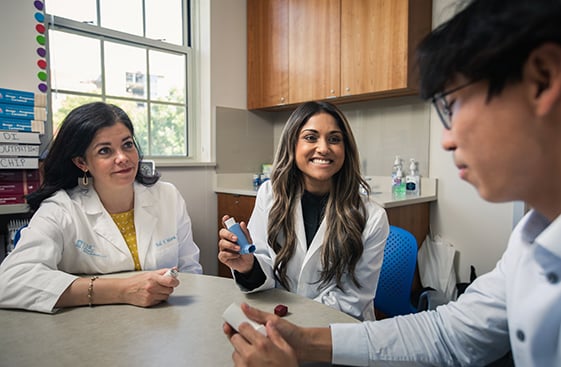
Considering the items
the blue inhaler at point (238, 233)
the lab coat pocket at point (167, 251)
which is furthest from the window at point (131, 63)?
the blue inhaler at point (238, 233)

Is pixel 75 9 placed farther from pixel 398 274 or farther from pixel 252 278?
pixel 398 274

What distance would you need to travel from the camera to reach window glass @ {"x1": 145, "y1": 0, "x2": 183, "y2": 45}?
2.92 meters

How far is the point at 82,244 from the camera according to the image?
4.11 ft

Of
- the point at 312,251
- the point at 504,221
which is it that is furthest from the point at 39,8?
the point at 504,221

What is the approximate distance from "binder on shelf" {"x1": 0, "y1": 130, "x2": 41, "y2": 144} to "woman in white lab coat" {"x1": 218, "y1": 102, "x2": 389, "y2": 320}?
1.42 metres

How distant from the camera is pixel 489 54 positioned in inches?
18.0

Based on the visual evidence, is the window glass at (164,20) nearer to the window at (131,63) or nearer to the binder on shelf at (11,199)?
the window at (131,63)

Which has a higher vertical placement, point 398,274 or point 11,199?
point 11,199

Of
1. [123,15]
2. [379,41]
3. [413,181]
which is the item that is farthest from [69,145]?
[413,181]

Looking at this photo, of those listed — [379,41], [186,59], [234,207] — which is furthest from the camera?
[186,59]

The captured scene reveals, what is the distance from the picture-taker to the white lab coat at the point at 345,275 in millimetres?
1182

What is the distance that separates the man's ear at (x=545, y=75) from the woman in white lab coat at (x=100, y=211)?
3.15 ft

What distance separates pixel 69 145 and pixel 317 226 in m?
1.01

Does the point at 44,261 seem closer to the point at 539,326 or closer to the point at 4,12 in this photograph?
the point at 539,326
